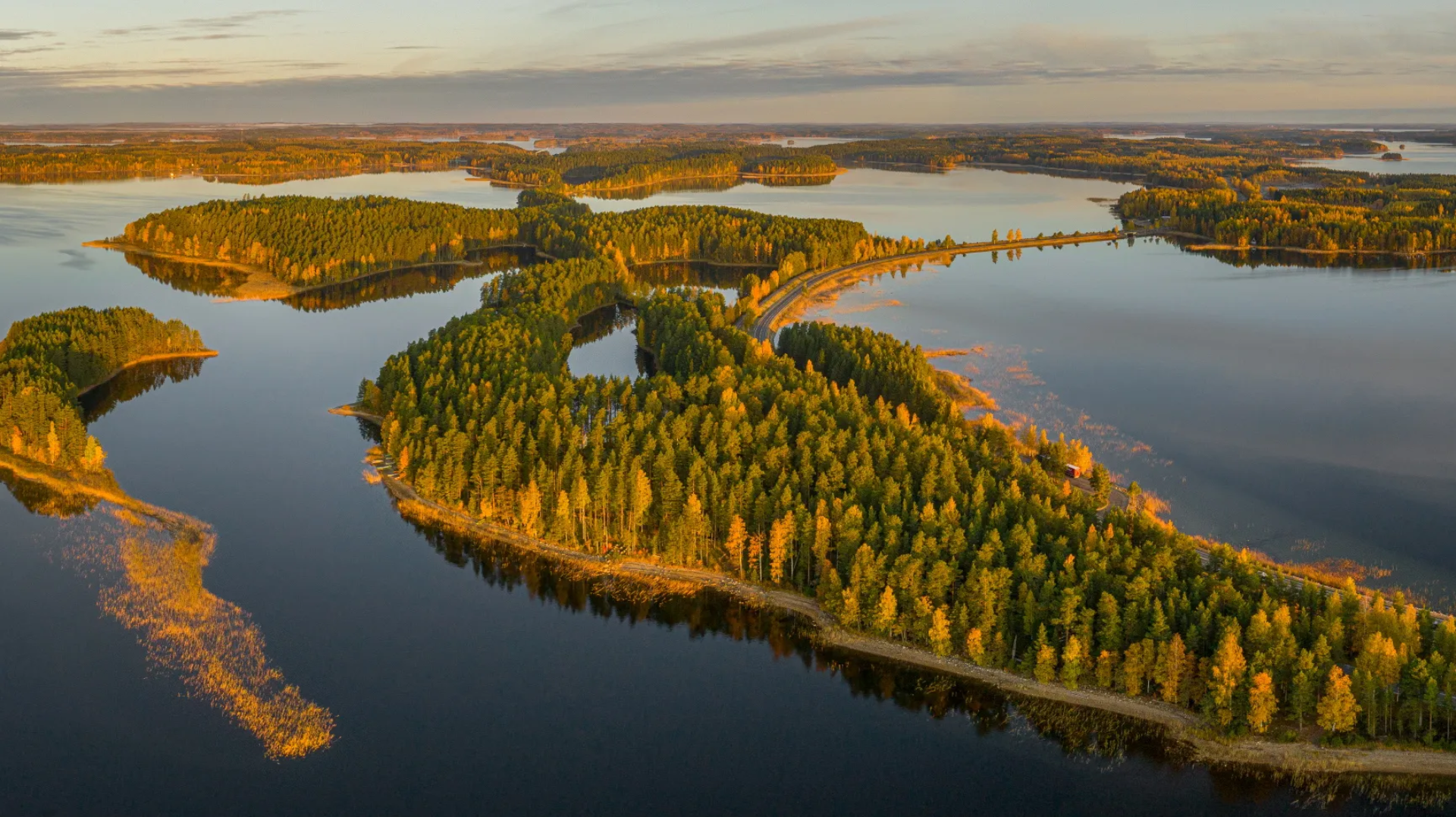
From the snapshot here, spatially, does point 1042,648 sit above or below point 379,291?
below

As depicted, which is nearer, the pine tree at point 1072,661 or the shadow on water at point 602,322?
the pine tree at point 1072,661

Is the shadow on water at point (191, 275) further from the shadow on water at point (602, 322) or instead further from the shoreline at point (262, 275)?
the shadow on water at point (602, 322)

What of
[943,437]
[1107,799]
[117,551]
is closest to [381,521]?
[117,551]

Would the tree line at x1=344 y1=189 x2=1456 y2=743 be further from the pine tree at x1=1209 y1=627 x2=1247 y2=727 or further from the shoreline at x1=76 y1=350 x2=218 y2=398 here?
the shoreline at x1=76 y1=350 x2=218 y2=398

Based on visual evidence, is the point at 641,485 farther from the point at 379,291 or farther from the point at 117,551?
A: the point at 379,291

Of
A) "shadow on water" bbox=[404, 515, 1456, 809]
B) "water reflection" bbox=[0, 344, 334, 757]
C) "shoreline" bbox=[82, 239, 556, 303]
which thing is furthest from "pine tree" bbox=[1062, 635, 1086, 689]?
"shoreline" bbox=[82, 239, 556, 303]

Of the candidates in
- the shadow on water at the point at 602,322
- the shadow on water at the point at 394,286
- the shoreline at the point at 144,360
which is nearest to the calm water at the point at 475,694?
the shoreline at the point at 144,360
